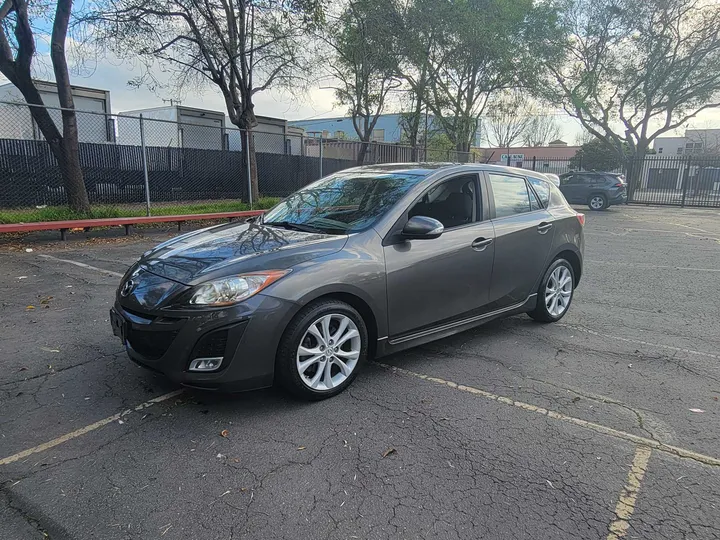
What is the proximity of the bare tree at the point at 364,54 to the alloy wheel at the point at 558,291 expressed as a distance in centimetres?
1217

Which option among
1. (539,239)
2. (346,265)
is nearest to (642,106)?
(539,239)

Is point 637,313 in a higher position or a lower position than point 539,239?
lower

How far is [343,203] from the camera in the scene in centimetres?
419

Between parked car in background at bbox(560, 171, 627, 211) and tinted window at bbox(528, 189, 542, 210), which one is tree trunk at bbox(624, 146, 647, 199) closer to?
parked car in background at bbox(560, 171, 627, 211)

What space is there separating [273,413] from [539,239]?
307 cm

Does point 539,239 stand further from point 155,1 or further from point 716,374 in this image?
point 155,1

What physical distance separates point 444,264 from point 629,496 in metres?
2.00

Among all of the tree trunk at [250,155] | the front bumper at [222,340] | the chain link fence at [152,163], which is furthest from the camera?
the tree trunk at [250,155]

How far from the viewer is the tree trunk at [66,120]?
10359mm

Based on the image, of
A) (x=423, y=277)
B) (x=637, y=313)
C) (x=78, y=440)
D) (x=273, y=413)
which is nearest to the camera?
(x=78, y=440)

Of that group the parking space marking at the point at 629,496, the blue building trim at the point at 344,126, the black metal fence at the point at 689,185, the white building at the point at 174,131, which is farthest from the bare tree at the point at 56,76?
the blue building trim at the point at 344,126

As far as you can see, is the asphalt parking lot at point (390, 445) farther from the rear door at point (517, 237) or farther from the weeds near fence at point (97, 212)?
the weeds near fence at point (97, 212)

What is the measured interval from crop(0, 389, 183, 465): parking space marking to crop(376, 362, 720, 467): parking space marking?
168 cm

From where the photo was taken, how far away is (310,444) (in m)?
2.84
